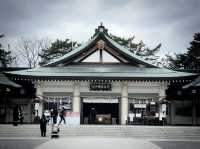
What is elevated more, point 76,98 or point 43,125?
point 76,98

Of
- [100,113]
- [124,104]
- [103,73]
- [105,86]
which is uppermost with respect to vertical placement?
[103,73]

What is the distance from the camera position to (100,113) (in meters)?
34.8

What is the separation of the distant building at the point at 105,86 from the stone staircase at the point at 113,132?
494 centimetres

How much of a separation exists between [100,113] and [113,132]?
11.2 metres

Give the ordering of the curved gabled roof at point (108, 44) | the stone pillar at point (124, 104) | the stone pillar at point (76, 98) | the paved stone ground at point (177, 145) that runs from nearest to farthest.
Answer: the paved stone ground at point (177, 145) → the stone pillar at point (76, 98) → the stone pillar at point (124, 104) → the curved gabled roof at point (108, 44)

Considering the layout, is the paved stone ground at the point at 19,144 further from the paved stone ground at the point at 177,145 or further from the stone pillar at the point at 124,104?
the stone pillar at the point at 124,104

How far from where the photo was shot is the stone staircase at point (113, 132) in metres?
22.8

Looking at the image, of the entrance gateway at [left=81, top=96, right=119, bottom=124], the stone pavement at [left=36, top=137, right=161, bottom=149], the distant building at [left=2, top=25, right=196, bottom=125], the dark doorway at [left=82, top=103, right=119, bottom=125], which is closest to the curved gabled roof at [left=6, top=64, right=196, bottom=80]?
the distant building at [left=2, top=25, right=196, bottom=125]

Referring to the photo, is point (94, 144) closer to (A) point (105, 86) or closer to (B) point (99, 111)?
(A) point (105, 86)

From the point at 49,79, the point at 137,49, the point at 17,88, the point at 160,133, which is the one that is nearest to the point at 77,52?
the point at 49,79

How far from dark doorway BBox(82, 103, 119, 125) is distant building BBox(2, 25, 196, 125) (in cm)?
167

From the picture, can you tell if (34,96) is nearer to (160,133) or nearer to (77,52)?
(77,52)

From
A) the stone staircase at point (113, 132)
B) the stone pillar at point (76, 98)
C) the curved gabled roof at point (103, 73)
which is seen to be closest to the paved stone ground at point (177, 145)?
the stone staircase at point (113, 132)

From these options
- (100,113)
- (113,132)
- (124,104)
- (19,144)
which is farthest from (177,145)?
(100,113)
